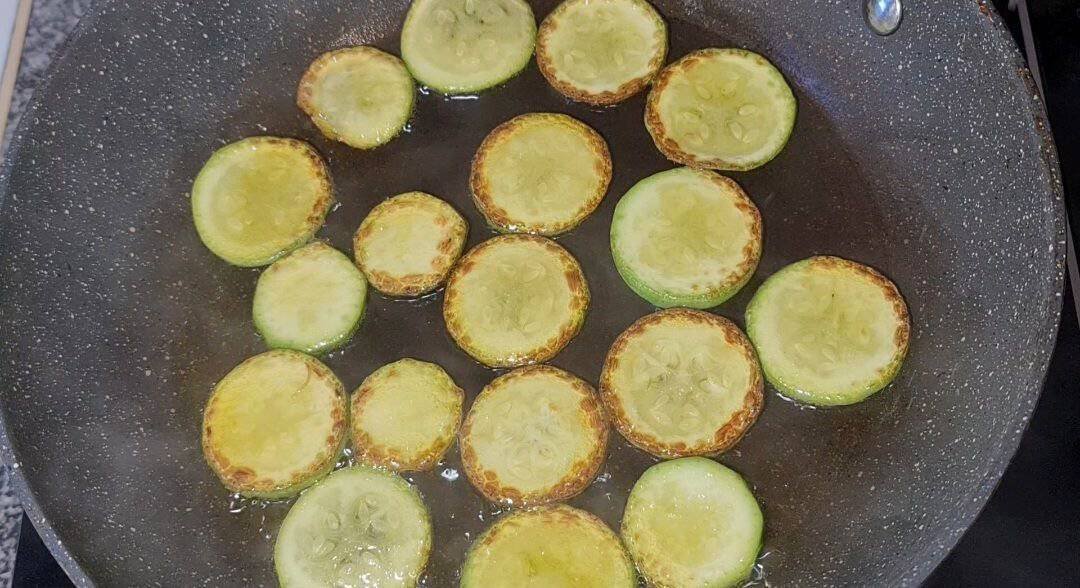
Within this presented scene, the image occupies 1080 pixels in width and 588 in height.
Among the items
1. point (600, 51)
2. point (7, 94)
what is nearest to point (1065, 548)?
point (600, 51)

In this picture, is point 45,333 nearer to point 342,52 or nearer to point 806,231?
point 342,52

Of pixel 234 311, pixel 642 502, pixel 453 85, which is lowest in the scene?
pixel 642 502

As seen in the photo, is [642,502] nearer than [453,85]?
Yes

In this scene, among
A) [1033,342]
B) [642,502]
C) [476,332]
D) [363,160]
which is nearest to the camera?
[1033,342]

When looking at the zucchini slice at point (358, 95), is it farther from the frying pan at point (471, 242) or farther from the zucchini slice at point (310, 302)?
the zucchini slice at point (310, 302)

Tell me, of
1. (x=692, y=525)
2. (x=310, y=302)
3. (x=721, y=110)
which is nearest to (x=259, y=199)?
(x=310, y=302)

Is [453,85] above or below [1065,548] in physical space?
above

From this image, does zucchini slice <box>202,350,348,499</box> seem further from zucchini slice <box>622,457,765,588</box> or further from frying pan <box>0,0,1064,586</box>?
zucchini slice <box>622,457,765,588</box>

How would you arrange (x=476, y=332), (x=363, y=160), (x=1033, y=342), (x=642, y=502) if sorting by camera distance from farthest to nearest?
1. (x=363, y=160)
2. (x=476, y=332)
3. (x=642, y=502)
4. (x=1033, y=342)
